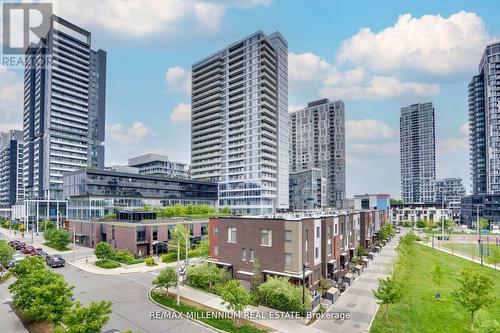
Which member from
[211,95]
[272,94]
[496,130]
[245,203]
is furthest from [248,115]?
[496,130]

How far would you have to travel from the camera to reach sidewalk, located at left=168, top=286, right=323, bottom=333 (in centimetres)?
2495

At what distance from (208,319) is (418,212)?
162076 mm

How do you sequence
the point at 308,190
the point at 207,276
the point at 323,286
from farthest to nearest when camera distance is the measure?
the point at 308,190
the point at 323,286
the point at 207,276

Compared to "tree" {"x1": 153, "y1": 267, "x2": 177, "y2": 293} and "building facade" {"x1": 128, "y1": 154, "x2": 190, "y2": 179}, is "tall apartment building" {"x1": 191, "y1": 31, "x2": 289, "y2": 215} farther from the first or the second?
"tree" {"x1": 153, "y1": 267, "x2": 177, "y2": 293}

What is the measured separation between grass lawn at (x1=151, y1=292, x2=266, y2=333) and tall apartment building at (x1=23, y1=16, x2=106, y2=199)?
4997 inches

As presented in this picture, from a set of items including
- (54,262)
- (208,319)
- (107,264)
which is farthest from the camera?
(54,262)

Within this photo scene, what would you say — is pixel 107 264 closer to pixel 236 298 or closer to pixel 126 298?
pixel 126 298

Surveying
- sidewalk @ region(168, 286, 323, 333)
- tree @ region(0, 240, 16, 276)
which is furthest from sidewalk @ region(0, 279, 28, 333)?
sidewalk @ region(168, 286, 323, 333)

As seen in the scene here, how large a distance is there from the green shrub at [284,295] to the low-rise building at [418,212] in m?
150

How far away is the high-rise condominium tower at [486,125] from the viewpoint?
138 metres

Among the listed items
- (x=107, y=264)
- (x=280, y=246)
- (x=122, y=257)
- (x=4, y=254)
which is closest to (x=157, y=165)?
(x=122, y=257)

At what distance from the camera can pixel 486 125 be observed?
476 feet

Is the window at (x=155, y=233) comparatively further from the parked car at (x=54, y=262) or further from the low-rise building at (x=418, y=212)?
the low-rise building at (x=418, y=212)

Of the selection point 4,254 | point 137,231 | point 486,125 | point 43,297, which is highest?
point 486,125
